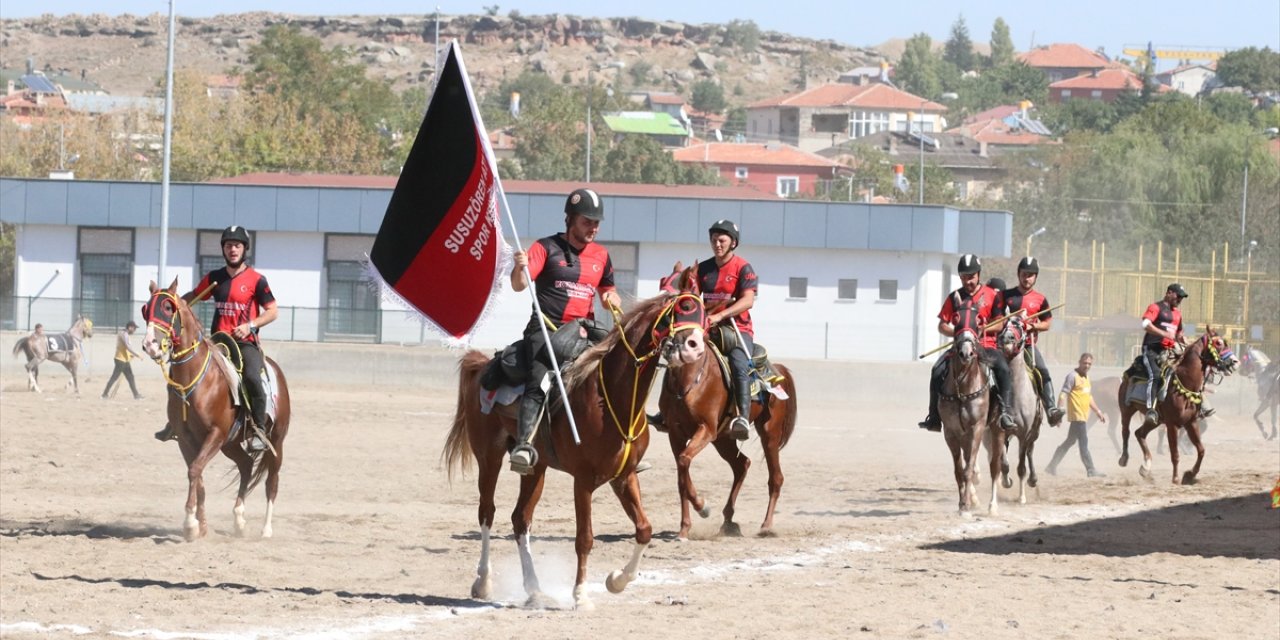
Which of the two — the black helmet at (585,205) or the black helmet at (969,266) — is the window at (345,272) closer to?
the black helmet at (969,266)

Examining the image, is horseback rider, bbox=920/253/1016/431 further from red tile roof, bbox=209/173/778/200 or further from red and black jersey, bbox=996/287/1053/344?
red tile roof, bbox=209/173/778/200

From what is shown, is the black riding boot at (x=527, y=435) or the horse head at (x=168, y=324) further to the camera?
the horse head at (x=168, y=324)

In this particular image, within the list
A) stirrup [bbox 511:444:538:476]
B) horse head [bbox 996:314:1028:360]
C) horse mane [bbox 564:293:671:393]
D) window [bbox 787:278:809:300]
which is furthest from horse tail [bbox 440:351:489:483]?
window [bbox 787:278:809:300]

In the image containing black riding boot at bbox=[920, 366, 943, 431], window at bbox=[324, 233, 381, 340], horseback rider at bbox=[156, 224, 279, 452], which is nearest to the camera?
horseback rider at bbox=[156, 224, 279, 452]

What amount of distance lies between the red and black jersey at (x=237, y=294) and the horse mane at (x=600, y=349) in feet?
15.8

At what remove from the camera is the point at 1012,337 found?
725 inches

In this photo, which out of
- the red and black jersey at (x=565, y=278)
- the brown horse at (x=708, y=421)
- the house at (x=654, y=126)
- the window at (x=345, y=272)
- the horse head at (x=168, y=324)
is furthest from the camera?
the house at (x=654, y=126)

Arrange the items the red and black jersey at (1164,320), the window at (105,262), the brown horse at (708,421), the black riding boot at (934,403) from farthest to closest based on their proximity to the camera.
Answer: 1. the window at (105,262)
2. the red and black jersey at (1164,320)
3. the black riding boot at (934,403)
4. the brown horse at (708,421)

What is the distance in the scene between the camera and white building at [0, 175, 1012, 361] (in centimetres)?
5062

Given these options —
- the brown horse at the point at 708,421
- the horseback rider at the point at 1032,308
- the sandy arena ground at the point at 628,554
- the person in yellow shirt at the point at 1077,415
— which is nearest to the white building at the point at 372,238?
the sandy arena ground at the point at 628,554

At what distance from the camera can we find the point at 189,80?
3595 inches

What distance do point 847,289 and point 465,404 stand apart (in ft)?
131

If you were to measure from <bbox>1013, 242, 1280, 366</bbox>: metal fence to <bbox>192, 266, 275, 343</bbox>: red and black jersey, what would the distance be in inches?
1525

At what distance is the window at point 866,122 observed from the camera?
187500mm
